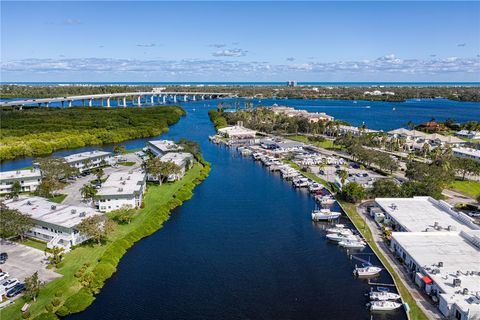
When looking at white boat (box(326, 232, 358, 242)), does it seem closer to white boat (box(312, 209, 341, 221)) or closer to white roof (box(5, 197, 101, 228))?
white boat (box(312, 209, 341, 221))

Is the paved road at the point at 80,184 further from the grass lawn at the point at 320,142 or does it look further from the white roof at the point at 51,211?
the grass lawn at the point at 320,142

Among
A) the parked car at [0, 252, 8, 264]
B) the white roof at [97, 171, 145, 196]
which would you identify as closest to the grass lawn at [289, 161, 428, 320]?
the white roof at [97, 171, 145, 196]

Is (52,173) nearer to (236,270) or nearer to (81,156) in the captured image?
(81,156)

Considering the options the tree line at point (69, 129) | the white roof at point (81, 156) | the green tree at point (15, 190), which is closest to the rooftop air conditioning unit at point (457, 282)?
the green tree at point (15, 190)

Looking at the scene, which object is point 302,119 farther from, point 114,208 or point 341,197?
point 114,208

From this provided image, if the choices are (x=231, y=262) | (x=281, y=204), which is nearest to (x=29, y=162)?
(x=281, y=204)

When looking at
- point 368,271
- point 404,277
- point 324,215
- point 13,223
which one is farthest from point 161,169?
point 404,277
